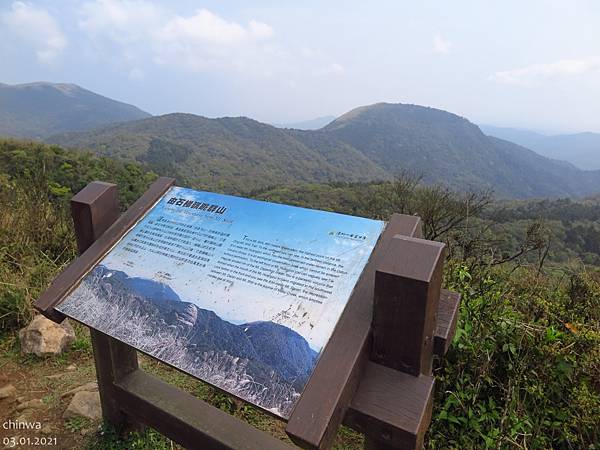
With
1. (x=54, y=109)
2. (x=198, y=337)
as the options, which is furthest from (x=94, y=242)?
(x=54, y=109)

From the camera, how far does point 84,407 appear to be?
7.16ft

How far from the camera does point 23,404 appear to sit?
7.46ft

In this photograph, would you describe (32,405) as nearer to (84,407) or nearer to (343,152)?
(84,407)

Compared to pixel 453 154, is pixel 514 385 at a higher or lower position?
higher

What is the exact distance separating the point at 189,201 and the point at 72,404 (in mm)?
1400

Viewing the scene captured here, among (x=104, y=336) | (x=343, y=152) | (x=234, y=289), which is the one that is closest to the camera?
(x=234, y=289)

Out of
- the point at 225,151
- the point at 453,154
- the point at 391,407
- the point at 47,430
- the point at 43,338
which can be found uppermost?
the point at 391,407

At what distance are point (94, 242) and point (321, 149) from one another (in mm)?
81257

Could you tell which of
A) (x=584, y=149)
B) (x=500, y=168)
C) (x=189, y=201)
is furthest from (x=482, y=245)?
(x=584, y=149)

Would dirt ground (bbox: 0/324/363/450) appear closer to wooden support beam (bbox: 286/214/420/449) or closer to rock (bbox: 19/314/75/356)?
rock (bbox: 19/314/75/356)

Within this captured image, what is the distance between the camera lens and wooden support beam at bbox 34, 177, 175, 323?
5.05ft

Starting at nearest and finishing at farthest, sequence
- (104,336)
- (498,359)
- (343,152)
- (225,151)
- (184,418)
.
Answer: (184,418) → (104,336) → (498,359) → (225,151) → (343,152)

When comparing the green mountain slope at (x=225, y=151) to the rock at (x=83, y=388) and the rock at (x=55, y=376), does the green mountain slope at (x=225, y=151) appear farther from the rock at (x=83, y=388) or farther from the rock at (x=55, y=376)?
the rock at (x=83, y=388)

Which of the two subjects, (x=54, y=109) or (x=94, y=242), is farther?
(x=54, y=109)
